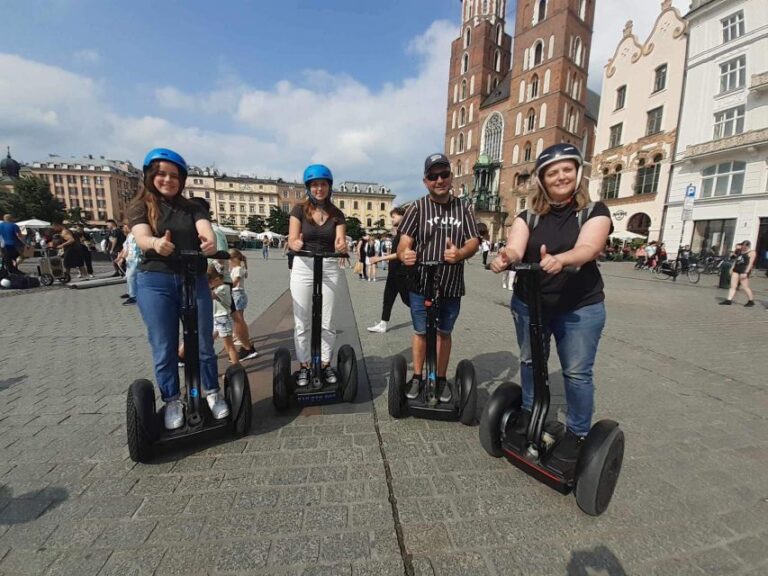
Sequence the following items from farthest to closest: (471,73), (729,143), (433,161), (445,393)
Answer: (471,73), (729,143), (445,393), (433,161)

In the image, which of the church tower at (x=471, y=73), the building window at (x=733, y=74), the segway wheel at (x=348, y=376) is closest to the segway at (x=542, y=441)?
the segway wheel at (x=348, y=376)

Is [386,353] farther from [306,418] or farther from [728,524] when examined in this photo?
[728,524]

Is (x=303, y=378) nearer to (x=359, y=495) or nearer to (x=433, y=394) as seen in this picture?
(x=433, y=394)

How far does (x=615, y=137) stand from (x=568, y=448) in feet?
120

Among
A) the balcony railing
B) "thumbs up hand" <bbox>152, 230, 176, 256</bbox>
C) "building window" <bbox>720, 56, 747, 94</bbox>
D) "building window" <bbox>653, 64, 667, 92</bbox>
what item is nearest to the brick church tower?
"building window" <bbox>653, 64, 667, 92</bbox>

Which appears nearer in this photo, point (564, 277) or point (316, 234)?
point (564, 277)

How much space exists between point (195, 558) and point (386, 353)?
312 centimetres

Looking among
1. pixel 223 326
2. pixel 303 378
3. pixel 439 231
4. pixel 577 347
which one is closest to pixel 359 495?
pixel 303 378

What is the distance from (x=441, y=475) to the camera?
2123 millimetres

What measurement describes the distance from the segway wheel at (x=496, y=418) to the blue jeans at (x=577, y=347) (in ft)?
0.93

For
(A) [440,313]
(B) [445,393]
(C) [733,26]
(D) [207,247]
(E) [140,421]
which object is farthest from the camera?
(C) [733,26]

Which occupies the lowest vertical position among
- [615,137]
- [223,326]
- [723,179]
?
[223,326]

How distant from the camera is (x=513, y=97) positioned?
43.1 meters

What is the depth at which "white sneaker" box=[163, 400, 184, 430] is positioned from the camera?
225 centimetres
